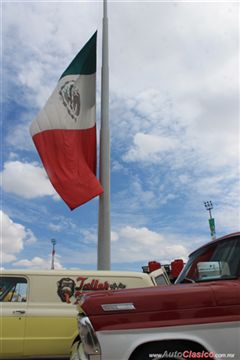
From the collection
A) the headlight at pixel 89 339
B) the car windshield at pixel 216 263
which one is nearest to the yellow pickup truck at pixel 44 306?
the car windshield at pixel 216 263

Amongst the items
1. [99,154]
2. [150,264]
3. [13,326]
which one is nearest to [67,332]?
[13,326]

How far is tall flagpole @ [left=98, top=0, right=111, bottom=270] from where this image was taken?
50.2ft

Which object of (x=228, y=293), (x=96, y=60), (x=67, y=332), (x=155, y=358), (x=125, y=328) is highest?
(x=96, y=60)

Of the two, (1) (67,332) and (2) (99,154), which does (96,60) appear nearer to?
(2) (99,154)

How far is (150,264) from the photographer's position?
10773 millimetres

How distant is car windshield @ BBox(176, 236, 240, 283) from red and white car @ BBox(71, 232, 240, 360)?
454 mm

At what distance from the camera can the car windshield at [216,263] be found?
13.8 ft

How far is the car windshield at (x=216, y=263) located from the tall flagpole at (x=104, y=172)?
10233mm

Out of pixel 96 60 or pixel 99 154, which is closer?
pixel 99 154

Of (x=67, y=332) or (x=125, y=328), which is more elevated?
(x=125, y=328)

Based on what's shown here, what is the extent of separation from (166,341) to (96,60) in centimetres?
1648

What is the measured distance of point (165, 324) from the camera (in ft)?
11.7

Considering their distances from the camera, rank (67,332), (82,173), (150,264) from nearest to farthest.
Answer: (67,332), (150,264), (82,173)

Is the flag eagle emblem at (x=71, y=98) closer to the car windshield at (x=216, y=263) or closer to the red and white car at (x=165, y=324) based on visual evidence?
the car windshield at (x=216, y=263)
